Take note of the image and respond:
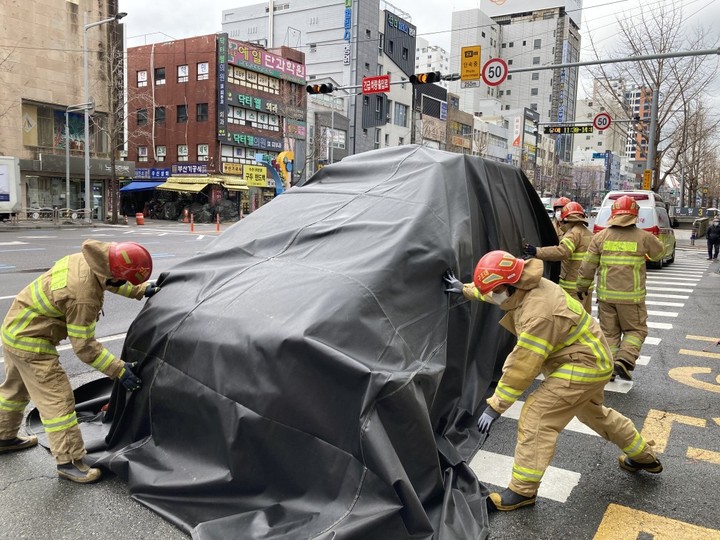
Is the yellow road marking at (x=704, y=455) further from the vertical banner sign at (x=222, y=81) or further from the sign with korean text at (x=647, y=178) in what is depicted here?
the vertical banner sign at (x=222, y=81)

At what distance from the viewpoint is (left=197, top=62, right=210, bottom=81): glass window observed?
40.3 m

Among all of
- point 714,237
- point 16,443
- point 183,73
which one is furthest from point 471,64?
point 183,73

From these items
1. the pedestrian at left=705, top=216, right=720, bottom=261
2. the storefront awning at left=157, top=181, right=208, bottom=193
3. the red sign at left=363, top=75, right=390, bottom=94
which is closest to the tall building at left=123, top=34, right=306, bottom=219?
the storefront awning at left=157, top=181, right=208, bottom=193

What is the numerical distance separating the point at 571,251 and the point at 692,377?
180 cm

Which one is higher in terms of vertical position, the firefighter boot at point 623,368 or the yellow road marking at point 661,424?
the firefighter boot at point 623,368

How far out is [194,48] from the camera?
4075cm

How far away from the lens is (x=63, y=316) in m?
3.55

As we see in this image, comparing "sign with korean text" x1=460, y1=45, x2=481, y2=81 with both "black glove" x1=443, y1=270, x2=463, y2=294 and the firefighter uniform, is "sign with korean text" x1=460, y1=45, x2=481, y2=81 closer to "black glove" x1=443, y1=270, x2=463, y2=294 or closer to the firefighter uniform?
the firefighter uniform

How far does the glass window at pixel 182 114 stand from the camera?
4196 centimetres

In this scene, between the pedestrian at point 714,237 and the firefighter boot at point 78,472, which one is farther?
the pedestrian at point 714,237

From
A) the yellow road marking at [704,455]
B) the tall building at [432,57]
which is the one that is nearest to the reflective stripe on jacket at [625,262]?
the yellow road marking at [704,455]

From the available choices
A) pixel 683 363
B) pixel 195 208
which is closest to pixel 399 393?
pixel 683 363

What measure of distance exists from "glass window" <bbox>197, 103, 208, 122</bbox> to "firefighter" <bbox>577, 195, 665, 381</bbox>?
39.1 m

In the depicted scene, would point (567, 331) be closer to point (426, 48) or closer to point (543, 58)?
point (543, 58)
